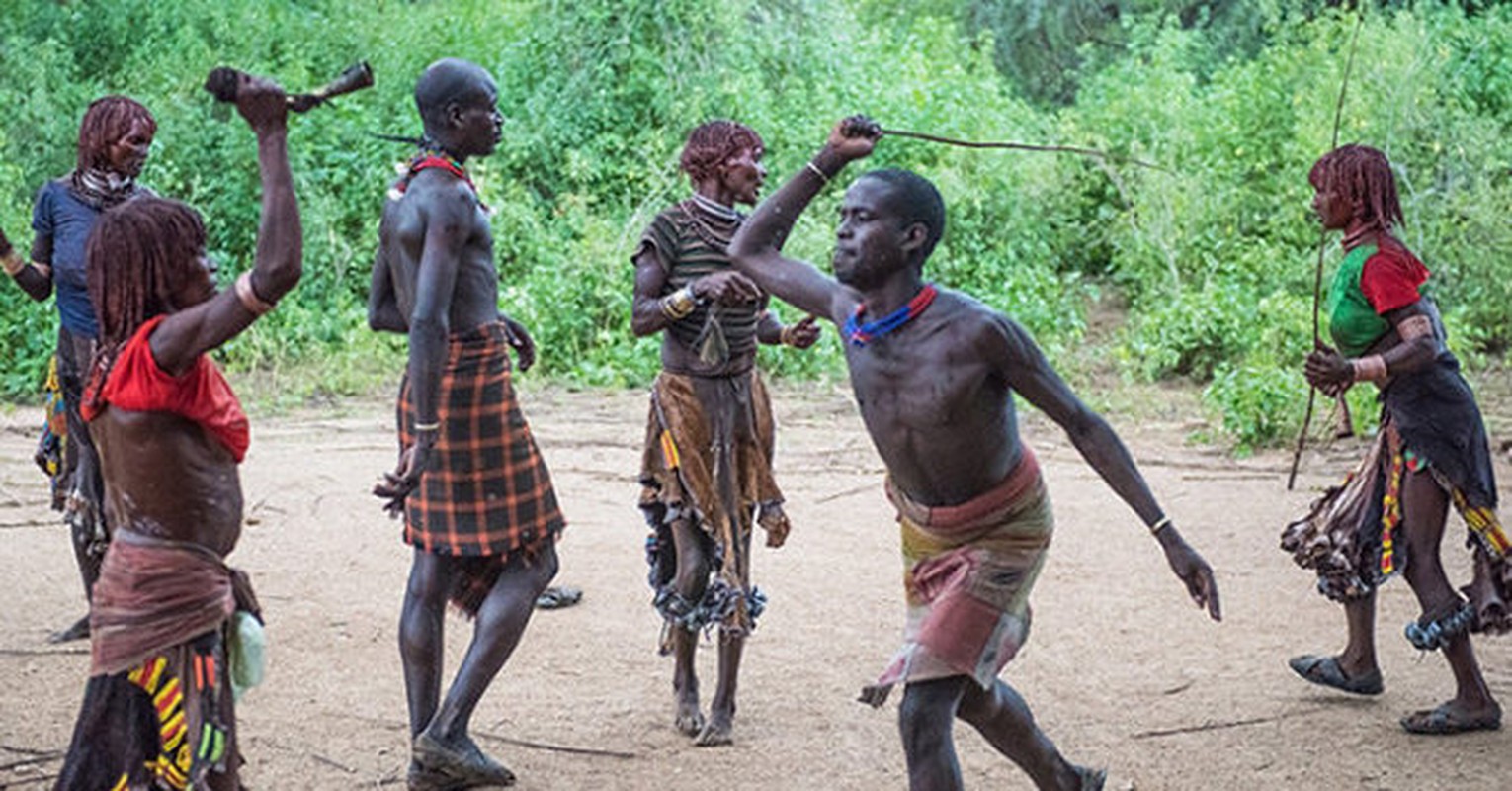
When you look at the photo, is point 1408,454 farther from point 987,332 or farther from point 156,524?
point 156,524

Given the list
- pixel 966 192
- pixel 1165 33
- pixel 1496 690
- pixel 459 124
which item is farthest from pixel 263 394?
pixel 1165 33

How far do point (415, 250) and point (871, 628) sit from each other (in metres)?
2.43

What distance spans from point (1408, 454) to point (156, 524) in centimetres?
337

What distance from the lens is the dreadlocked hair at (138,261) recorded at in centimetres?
337

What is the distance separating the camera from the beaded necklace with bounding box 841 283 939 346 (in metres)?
3.69


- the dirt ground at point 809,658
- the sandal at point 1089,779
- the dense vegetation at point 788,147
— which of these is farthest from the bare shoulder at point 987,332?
the dense vegetation at point 788,147

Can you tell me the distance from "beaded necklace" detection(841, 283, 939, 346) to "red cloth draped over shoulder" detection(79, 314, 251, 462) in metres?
1.29

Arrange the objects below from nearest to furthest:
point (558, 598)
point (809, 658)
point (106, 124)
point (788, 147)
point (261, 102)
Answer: point (261, 102) → point (106, 124) → point (809, 658) → point (558, 598) → point (788, 147)

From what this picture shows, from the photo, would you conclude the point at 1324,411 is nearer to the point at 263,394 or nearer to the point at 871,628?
the point at 871,628

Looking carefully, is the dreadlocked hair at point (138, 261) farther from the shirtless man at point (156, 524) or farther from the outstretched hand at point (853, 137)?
the outstretched hand at point (853, 137)

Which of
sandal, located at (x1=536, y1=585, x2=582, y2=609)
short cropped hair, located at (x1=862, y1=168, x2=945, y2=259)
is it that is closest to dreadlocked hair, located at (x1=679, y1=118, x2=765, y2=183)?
short cropped hair, located at (x1=862, y1=168, x2=945, y2=259)

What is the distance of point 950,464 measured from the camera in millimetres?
3680

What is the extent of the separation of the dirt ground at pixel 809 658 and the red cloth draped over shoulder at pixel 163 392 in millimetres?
1374

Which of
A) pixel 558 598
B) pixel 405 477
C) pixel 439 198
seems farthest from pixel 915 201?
pixel 558 598
